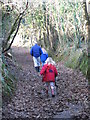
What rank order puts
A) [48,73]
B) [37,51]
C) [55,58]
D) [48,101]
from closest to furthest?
[48,101]
[48,73]
[37,51]
[55,58]

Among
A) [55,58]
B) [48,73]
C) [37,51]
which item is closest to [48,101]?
[48,73]

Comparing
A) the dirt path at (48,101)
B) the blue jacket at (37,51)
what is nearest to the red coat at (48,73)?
the dirt path at (48,101)

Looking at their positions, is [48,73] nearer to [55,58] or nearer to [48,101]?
[48,101]

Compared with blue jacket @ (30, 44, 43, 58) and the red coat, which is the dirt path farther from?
blue jacket @ (30, 44, 43, 58)

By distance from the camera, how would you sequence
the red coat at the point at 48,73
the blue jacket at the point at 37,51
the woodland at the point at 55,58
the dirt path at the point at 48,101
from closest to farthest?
the dirt path at the point at 48,101 < the woodland at the point at 55,58 < the red coat at the point at 48,73 < the blue jacket at the point at 37,51

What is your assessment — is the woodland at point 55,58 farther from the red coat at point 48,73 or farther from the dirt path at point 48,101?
the red coat at point 48,73

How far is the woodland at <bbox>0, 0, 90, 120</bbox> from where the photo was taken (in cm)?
773

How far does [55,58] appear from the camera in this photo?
2144 cm

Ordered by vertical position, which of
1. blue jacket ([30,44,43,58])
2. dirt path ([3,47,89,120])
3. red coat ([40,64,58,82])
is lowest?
dirt path ([3,47,89,120])

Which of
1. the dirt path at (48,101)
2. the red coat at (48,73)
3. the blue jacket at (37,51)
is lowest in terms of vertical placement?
the dirt path at (48,101)

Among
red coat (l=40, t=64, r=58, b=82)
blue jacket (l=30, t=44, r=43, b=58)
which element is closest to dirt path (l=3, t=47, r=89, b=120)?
red coat (l=40, t=64, r=58, b=82)

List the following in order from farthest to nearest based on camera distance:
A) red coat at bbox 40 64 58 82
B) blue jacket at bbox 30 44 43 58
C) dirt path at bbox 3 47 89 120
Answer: blue jacket at bbox 30 44 43 58
red coat at bbox 40 64 58 82
dirt path at bbox 3 47 89 120

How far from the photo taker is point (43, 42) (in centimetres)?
2553

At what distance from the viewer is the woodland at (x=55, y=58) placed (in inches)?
304
